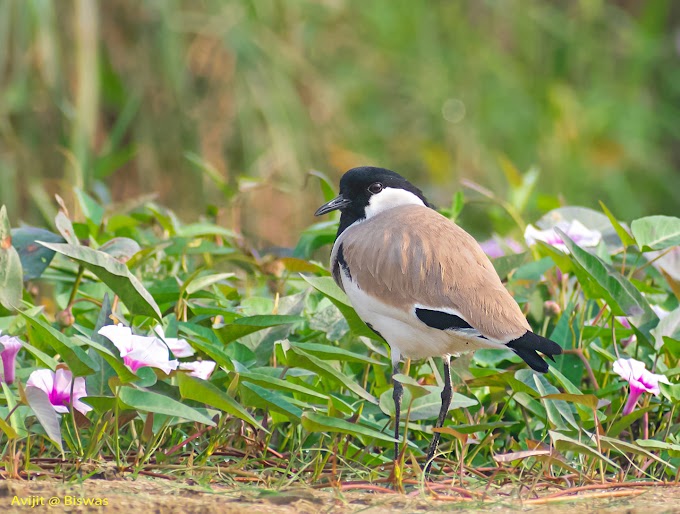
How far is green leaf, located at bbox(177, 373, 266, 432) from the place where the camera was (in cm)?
177

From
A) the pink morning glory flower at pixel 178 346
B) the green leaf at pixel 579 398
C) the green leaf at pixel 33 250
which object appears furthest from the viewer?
the green leaf at pixel 33 250

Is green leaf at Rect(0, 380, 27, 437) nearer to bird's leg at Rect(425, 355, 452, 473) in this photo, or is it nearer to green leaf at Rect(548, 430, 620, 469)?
bird's leg at Rect(425, 355, 452, 473)

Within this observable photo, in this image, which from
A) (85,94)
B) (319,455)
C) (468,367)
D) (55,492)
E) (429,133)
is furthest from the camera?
(429,133)

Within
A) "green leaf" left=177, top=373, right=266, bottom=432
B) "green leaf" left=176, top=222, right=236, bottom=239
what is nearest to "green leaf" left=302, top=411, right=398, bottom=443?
"green leaf" left=177, top=373, right=266, bottom=432

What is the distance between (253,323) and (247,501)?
44cm

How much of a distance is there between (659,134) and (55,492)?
651cm

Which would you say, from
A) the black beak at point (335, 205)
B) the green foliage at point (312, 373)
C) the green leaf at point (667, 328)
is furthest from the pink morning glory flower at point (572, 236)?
the black beak at point (335, 205)

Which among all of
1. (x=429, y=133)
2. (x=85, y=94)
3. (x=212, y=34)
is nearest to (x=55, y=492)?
(x=85, y=94)

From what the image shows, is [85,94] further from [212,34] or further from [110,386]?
[110,386]

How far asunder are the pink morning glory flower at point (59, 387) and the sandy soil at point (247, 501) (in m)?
0.18

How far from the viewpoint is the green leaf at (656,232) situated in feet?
7.41

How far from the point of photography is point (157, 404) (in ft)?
5.86

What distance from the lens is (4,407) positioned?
1.91 metres

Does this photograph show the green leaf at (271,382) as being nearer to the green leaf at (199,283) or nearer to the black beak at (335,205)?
the green leaf at (199,283)
